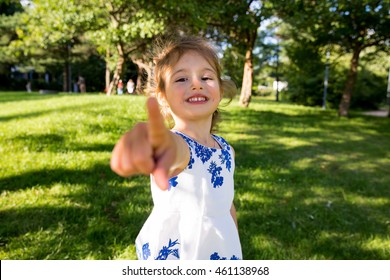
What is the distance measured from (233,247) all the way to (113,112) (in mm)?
8785

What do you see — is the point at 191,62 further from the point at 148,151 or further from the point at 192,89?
the point at 148,151

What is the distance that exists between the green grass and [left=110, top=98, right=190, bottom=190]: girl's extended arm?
2.56 metres

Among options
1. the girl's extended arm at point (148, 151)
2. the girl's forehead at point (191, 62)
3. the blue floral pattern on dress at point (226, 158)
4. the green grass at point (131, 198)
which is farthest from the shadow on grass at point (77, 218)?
the girl's extended arm at point (148, 151)

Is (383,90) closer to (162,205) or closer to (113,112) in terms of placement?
(113,112)

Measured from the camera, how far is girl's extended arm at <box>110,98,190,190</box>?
110 centimetres

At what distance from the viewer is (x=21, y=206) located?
4.18 metres

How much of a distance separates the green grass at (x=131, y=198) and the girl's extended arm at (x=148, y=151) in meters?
2.56

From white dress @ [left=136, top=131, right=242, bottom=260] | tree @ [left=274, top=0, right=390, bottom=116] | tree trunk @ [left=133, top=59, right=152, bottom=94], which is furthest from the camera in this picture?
tree @ [left=274, top=0, right=390, bottom=116]

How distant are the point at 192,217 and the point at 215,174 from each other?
293mm

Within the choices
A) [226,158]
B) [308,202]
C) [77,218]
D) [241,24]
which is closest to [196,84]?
[226,158]

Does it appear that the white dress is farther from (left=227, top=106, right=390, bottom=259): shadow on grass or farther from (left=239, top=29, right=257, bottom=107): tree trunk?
(left=239, top=29, right=257, bottom=107): tree trunk

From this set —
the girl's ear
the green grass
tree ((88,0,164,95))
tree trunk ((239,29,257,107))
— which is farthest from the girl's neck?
tree trunk ((239,29,257,107))

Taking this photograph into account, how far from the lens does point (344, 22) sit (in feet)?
54.7

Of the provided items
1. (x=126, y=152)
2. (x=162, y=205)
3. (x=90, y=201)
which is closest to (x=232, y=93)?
(x=162, y=205)
